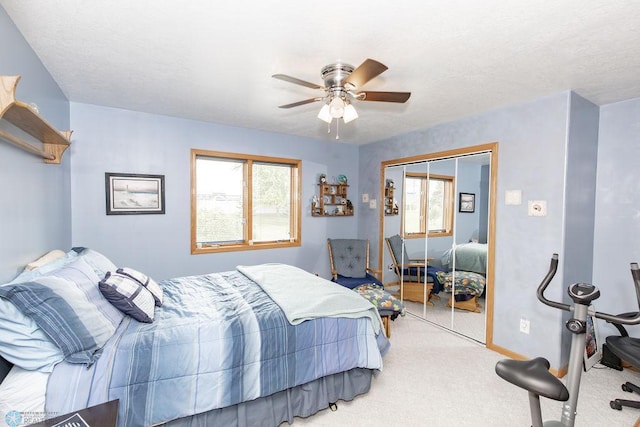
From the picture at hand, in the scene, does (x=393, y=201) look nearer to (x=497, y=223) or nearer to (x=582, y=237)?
(x=497, y=223)

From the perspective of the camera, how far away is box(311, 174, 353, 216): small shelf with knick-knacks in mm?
4660

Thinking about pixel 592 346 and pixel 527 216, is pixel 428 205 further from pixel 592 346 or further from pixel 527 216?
pixel 592 346

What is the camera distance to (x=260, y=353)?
6.28ft

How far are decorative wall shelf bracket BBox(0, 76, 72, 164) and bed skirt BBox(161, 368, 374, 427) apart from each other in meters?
1.85

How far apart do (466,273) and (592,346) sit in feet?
4.12

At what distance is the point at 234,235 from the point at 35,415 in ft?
9.45

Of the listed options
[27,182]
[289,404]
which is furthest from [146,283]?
[289,404]

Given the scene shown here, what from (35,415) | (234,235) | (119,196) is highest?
(119,196)

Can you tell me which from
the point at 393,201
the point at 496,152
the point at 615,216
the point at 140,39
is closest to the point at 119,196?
the point at 140,39

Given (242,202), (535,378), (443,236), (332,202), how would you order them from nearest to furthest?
(535,378) < (443,236) < (242,202) < (332,202)

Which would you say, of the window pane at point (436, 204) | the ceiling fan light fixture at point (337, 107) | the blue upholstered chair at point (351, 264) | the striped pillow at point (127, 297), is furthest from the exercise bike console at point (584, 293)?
the striped pillow at point (127, 297)

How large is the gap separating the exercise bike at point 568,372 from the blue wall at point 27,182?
2.67 metres

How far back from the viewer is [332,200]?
484 cm

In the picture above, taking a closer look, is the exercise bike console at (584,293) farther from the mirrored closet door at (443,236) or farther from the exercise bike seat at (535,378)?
the mirrored closet door at (443,236)
